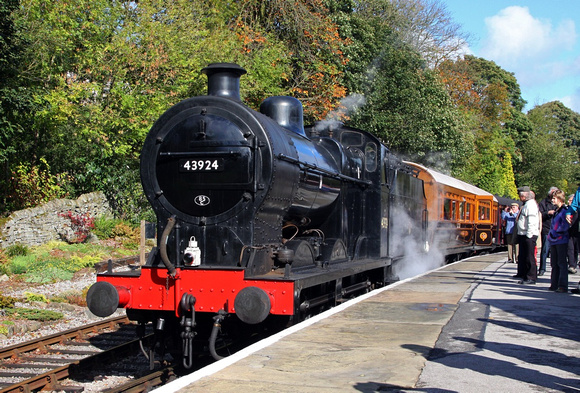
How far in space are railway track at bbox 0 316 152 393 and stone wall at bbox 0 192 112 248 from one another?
793 centimetres

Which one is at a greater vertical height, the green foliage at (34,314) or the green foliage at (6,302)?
the green foliage at (6,302)

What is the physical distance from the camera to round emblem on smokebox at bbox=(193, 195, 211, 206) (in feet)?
21.4

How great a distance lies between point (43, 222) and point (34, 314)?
8252mm

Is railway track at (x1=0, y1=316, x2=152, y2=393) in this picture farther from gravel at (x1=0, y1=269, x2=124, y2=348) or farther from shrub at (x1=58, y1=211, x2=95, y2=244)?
shrub at (x1=58, y1=211, x2=95, y2=244)

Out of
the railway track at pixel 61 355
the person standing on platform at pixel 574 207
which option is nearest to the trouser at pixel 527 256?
the person standing on platform at pixel 574 207

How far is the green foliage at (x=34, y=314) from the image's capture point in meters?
9.06

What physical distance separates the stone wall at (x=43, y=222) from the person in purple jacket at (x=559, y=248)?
12855 mm

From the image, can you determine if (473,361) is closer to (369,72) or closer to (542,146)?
(369,72)

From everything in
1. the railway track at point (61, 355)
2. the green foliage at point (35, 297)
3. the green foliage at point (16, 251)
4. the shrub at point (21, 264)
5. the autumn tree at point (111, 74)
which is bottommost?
the railway track at point (61, 355)

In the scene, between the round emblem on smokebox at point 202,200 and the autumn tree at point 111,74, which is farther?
the autumn tree at point 111,74

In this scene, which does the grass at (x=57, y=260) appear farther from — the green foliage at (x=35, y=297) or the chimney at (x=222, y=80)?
the chimney at (x=222, y=80)

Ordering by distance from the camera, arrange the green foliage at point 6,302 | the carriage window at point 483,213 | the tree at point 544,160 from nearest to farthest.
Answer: the green foliage at point 6,302 → the carriage window at point 483,213 → the tree at point 544,160

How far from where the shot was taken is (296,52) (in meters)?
23.2

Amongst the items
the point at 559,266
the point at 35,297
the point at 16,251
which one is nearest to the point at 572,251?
the point at 559,266
